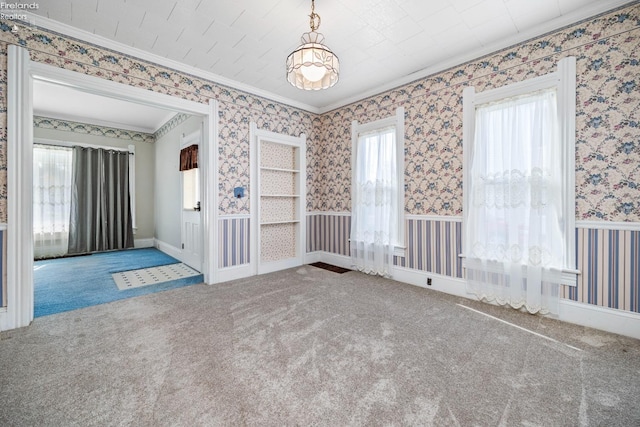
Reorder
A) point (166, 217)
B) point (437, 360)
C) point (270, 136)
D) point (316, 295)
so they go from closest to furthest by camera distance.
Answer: point (437, 360) → point (316, 295) → point (270, 136) → point (166, 217)

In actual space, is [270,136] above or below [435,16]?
below

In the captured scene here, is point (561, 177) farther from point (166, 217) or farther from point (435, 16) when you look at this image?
point (166, 217)

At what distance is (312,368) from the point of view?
1826 mm

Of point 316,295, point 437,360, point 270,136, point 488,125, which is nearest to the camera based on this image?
point 437,360

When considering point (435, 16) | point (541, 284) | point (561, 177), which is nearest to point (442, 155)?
point (561, 177)

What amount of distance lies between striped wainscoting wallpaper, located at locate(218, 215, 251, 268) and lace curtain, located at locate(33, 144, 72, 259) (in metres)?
4.21

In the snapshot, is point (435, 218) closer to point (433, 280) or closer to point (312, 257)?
point (433, 280)

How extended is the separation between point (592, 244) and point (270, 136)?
13.3ft

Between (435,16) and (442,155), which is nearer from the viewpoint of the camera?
(435,16)

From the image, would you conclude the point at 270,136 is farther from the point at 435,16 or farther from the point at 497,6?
the point at 497,6

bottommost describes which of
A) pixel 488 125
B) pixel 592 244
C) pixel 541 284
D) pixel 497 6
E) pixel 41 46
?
pixel 541 284

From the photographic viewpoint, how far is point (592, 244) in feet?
8.00

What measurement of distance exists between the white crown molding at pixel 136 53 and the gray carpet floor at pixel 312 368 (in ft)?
9.09

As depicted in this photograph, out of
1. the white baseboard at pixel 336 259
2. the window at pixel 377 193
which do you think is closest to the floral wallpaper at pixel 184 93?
the window at pixel 377 193
